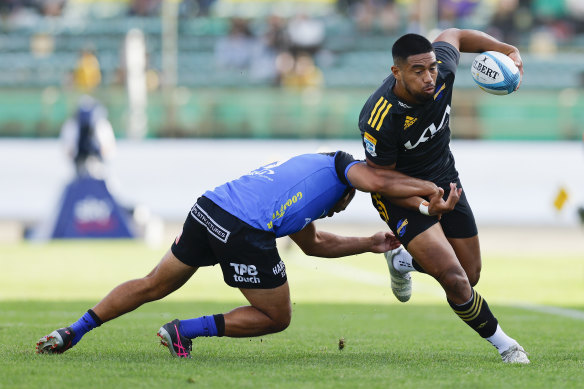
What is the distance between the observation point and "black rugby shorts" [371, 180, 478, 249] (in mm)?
6887

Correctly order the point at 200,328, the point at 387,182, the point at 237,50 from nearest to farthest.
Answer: the point at 200,328
the point at 387,182
the point at 237,50

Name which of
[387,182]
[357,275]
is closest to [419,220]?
[387,182]

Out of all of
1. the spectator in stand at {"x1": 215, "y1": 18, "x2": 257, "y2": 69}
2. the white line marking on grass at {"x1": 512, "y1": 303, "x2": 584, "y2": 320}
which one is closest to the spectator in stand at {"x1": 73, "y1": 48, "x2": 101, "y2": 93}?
the spectator in stand at {"x1": 215, "y1": 18, "x2": 257, "y2": 69}

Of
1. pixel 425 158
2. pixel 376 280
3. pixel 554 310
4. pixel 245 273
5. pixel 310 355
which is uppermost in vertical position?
pixel 425 158

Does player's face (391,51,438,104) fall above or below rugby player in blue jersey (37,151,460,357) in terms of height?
above

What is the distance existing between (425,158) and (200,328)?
1.97 m

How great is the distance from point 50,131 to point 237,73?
5.11m

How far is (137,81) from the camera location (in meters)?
22.7

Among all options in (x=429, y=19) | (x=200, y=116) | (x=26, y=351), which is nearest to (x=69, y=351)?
(x=26, y=351)

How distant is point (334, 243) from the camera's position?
745 cm

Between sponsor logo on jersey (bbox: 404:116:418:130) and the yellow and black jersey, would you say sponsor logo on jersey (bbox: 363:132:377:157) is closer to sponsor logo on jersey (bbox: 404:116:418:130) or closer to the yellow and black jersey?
the yellow and black jersey

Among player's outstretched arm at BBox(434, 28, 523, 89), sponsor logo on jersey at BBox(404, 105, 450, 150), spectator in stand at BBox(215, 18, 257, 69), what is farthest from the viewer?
spectator in stand at BBox(215, 18, 257, 69)

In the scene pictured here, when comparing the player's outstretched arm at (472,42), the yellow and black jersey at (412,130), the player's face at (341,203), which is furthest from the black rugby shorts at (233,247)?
the player's outstretched arm at (472,42)

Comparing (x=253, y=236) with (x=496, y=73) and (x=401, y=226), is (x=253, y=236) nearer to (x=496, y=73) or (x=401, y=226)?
(x=401, y=226)
